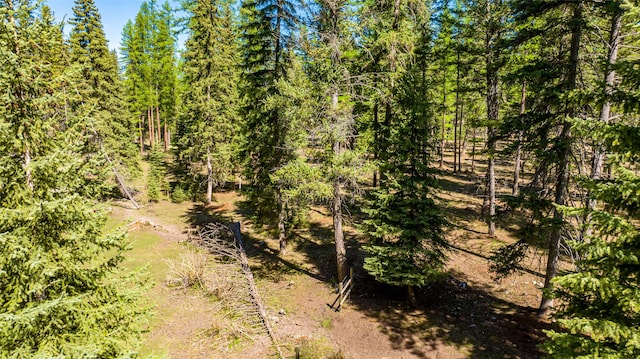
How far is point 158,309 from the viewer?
14.4 meters

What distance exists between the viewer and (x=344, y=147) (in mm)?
14336

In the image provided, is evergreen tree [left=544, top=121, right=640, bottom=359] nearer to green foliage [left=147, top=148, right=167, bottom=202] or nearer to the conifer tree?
the conifer tree

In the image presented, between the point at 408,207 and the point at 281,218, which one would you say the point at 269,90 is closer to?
the point at 281,218

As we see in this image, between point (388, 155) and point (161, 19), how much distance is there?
3981 centimetres

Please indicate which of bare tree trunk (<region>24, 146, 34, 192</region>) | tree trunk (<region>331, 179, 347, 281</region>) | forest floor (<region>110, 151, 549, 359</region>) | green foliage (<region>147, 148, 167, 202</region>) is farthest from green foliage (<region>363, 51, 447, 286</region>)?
green foliage (<region>147, 148, 167, 202</region>)

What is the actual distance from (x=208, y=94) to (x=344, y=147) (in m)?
18.7

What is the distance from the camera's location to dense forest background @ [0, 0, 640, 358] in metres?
5.56

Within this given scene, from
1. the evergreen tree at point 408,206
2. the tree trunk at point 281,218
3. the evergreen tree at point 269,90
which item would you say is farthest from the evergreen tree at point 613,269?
the tree trunk at point 281,218

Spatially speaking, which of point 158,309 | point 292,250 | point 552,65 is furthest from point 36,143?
point 292,250

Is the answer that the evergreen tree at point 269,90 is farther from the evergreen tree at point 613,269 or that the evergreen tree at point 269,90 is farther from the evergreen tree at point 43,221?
the evergreen tree at point 613,269

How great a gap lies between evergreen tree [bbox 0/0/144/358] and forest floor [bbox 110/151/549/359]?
1289 mm

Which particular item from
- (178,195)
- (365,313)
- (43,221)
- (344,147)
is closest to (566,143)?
(344,147)

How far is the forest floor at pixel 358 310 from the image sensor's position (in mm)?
11414

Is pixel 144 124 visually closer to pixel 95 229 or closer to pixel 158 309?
pixel 158 309
